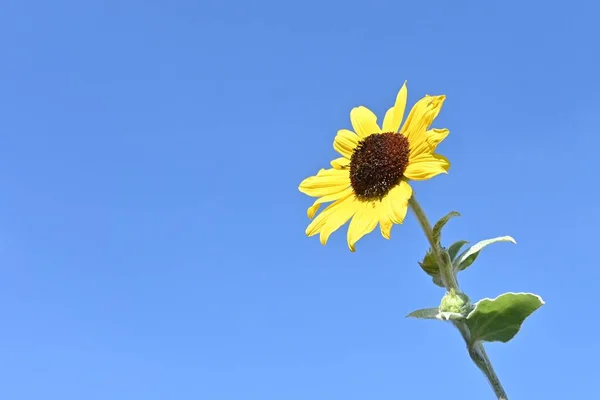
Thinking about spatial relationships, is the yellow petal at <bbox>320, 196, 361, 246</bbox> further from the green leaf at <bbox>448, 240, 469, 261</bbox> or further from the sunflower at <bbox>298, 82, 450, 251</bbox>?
the green leaf at <bbox>448, 240, 469, 261</bbox>

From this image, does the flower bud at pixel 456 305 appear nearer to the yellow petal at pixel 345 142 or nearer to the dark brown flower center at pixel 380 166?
the dark brown flower center at pixel 380 166

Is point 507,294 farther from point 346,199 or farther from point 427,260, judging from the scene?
point 346,199

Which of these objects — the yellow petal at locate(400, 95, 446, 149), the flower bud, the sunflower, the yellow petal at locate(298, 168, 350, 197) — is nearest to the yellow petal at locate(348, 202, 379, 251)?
the sunflower

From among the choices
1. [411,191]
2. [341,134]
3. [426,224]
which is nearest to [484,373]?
[426,224]

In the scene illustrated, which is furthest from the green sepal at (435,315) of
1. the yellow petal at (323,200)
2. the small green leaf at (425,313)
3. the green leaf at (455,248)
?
the yellow petal at (323,200)

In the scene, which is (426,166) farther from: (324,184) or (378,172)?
(324,184)

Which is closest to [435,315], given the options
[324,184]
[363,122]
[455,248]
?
[455,248]
